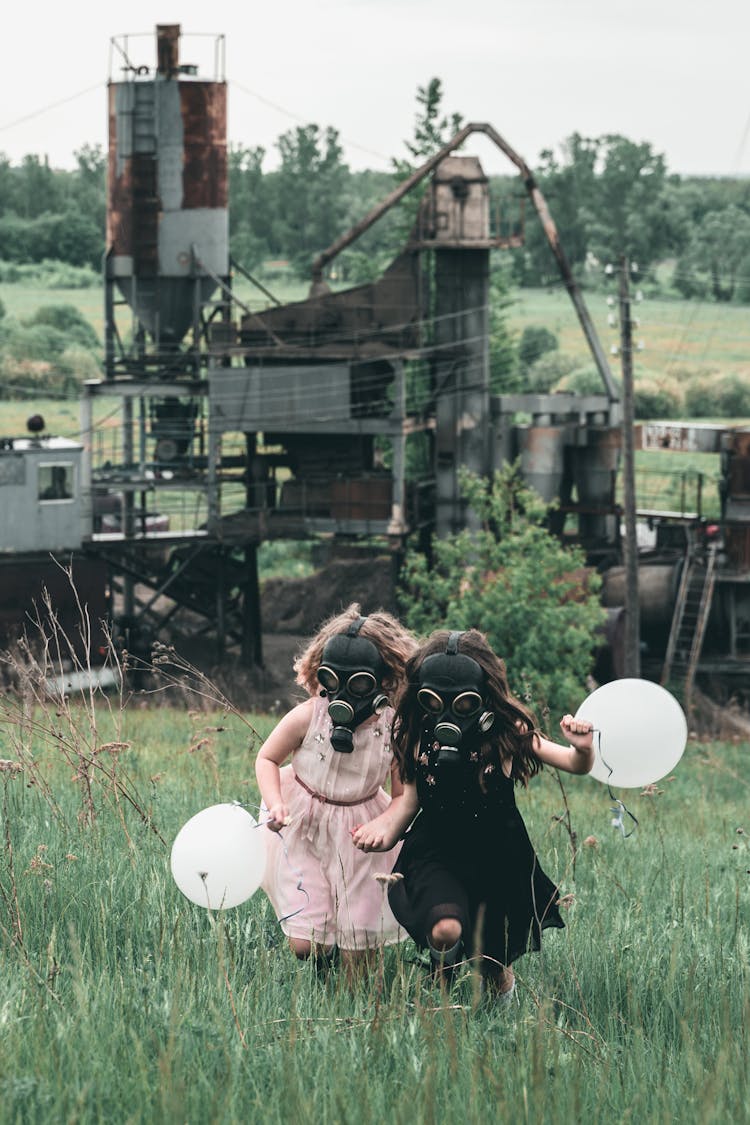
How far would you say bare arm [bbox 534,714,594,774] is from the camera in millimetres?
4844

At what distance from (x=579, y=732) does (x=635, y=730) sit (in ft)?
0.65

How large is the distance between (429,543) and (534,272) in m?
65.5

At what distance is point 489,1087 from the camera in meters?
3.56

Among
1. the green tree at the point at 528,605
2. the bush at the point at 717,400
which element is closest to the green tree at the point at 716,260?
the bush at the point at 717,400

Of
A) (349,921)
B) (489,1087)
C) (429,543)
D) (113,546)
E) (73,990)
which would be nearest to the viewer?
(489,1087)

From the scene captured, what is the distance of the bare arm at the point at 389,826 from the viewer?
16.2 ft

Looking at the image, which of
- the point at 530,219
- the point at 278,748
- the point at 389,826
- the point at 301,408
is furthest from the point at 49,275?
the point at 389,826

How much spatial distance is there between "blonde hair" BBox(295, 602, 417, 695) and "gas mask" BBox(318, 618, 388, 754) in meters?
0.04

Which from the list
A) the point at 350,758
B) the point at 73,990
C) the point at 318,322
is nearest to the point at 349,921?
the point at 350,758

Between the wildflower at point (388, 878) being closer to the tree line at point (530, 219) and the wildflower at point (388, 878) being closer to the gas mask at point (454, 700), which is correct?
the gas mask at point (454, 700)

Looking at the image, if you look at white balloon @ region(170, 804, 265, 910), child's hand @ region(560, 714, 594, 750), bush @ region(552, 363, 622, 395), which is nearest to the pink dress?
white balloon @ region(170, 804, 265, 910)

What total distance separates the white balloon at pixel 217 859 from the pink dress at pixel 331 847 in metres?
0.22

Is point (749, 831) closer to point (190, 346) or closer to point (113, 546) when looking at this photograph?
point (113, 546)

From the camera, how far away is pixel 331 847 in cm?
517
